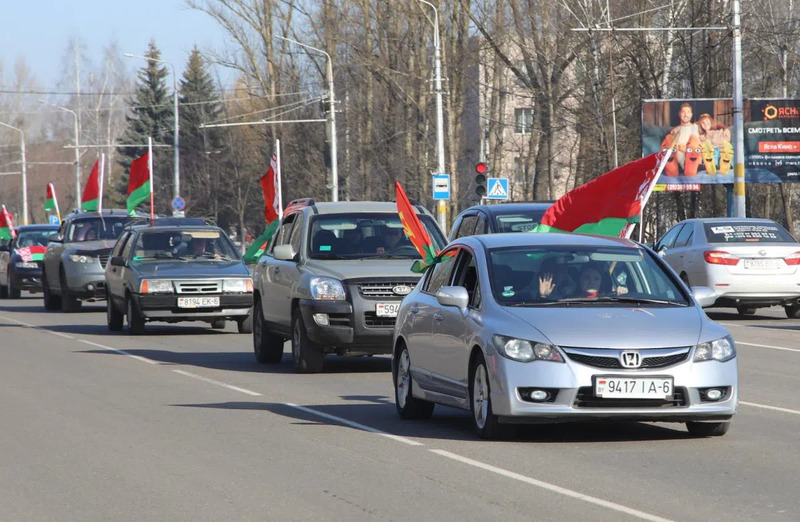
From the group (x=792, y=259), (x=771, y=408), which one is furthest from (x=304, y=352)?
(x=792, y=259)

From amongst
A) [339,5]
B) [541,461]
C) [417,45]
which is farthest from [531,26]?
[541,461]

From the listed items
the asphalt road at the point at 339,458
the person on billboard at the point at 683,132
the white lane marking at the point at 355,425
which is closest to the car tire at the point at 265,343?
the asphalt road at the point at 339,458

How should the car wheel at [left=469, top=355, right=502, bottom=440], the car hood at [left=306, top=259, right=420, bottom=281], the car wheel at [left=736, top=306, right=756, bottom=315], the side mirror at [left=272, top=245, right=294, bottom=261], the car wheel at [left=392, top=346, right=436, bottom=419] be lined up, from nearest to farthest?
the car wheel at [left=469, top=355, right=502, bottom=440]
the car wheel at [left=392, top=346, right=436, bottom=419]
the car hood at [left=306, top=259, right=420, bottom=281]
the side mirror at [left=272, top=245, right=294, bottom=261]
the car wheel at [left=736, top=306, right=756, bottom=315]

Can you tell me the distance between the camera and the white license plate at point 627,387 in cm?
938

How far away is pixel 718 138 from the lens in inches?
1695

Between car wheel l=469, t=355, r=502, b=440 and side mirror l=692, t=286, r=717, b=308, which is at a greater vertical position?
side mirror l=692, t=286, r=717, b=308

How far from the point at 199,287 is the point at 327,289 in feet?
21.3

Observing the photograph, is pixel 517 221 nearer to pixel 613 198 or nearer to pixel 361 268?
pixel 361 268

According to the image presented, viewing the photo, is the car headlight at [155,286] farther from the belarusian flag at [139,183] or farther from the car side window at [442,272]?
the belarusian flag at [139,183]

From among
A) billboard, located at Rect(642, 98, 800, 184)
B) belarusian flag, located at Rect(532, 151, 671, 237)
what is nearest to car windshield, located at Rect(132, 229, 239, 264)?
belarusian flag, located at Rect(532, 151, 671, 237)

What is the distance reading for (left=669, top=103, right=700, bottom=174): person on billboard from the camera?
4272cm

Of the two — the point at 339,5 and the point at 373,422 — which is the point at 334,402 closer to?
the point at 373,422

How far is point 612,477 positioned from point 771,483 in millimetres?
855

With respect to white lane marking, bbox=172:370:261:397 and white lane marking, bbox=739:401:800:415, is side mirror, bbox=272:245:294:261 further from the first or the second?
white lane marking, bbox=739:401:800:415
